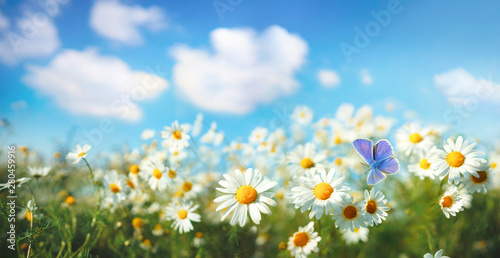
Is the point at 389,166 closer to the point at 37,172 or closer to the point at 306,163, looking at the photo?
the point at 306,163

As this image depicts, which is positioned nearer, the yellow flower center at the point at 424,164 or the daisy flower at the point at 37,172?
the yellow flower center at the point at 424,164

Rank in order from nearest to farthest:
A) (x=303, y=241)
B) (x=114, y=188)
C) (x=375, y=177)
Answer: (x=375, y=177)
(x=303, y=241)
(x=114, y=188)

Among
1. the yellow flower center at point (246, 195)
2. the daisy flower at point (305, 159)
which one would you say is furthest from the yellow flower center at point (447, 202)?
the yellow flower center at point (246, 195)

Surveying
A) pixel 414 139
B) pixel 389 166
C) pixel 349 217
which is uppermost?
pixel 414 139

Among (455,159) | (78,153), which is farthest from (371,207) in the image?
(78,153)

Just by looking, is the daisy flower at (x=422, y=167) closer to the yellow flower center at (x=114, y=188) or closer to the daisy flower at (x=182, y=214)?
the daisy flower at (x=182, y=214)

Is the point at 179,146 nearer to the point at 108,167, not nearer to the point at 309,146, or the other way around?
the point at 309,146
